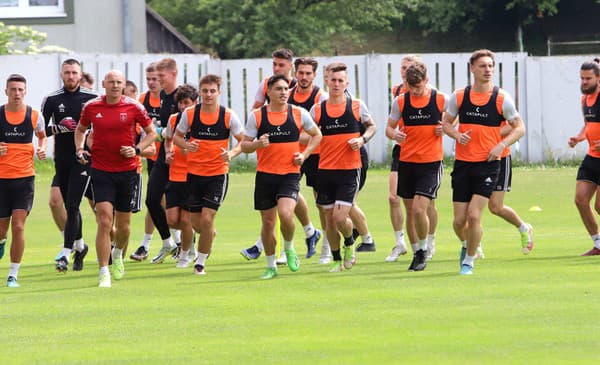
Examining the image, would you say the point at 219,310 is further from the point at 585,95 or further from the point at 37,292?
the point at 585,95

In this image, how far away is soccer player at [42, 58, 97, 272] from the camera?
53.9 feet

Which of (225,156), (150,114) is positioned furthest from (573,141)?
(150,114)

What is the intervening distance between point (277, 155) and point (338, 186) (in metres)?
0.79

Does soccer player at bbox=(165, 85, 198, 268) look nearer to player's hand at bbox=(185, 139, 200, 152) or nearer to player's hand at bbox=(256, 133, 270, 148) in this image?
player's hand at bbox=(185, 139, 200, 152)

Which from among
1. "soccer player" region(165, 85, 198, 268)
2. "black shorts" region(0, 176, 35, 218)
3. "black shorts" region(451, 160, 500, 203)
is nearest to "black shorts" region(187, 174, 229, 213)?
"soccer player" region(165, 85, 198, 268)

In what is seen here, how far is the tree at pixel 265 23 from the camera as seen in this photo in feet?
159

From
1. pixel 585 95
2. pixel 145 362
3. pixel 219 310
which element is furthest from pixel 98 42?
pixel 145 362

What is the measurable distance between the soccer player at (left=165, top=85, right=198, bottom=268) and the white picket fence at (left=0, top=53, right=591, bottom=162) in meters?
15.2

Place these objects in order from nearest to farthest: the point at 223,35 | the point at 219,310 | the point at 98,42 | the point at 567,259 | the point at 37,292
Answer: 1. the point at 219,310
2. the point at 37,292
3. the point at 567,259
4. the point at 98,42
5. the point at 223,35

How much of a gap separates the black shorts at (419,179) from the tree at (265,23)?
3211 cm

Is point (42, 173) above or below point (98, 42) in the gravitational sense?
below

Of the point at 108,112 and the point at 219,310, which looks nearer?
the point at 219,310

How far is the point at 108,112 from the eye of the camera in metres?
15.1

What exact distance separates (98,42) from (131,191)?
77.4ft
